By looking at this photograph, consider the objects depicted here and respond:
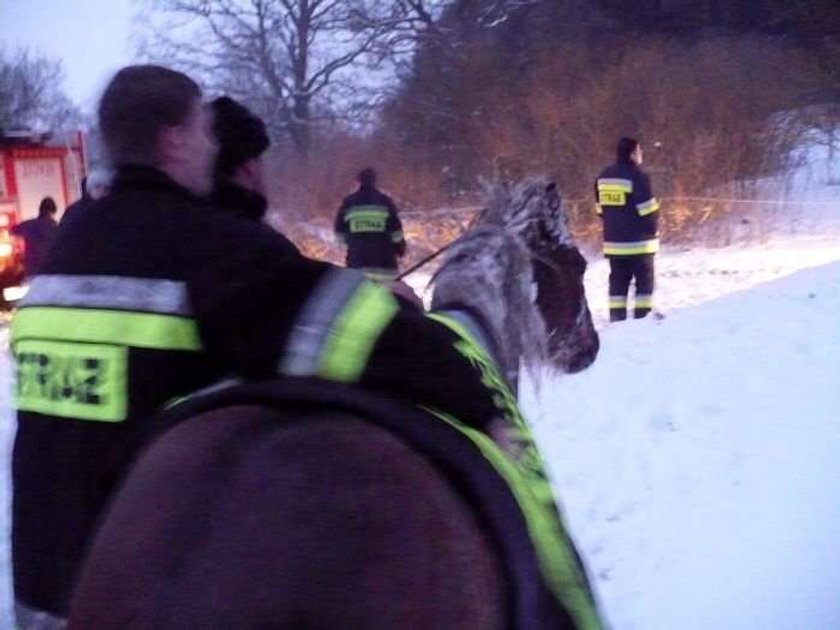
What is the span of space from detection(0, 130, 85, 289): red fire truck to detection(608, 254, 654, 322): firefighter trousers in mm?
8371

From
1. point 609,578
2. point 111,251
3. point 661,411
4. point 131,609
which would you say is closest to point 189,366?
point 111,251

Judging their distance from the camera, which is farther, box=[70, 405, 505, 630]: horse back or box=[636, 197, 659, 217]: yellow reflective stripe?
box=[636, 197, 659, 217]: yellow reflective stripe

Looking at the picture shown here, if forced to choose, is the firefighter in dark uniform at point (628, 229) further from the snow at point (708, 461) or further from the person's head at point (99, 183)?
the person's head at point (99, 183)

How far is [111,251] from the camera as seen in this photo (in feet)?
6.04

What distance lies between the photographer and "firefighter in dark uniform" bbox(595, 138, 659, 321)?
1005cm

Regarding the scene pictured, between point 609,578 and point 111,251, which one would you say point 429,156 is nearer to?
point 609,578

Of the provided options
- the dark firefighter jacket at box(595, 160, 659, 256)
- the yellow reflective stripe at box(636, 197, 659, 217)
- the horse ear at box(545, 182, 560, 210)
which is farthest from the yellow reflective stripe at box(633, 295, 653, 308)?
the horse ear at box(545, 182, 560, 210)

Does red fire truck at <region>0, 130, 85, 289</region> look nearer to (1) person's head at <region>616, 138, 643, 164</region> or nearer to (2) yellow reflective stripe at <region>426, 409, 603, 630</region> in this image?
(1) person's head at <region>616, 138, 643, 164</region>

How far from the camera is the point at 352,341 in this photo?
4.92 feet

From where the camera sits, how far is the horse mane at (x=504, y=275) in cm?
303

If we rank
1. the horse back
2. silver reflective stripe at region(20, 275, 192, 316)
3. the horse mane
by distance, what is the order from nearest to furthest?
the horse back
silver reflective stripe at region(20, 275, 192, 316)
the horse mane

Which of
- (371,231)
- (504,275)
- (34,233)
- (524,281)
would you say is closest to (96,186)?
(504,275)

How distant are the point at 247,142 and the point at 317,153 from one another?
731 inches

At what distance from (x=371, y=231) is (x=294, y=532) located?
958 cm
